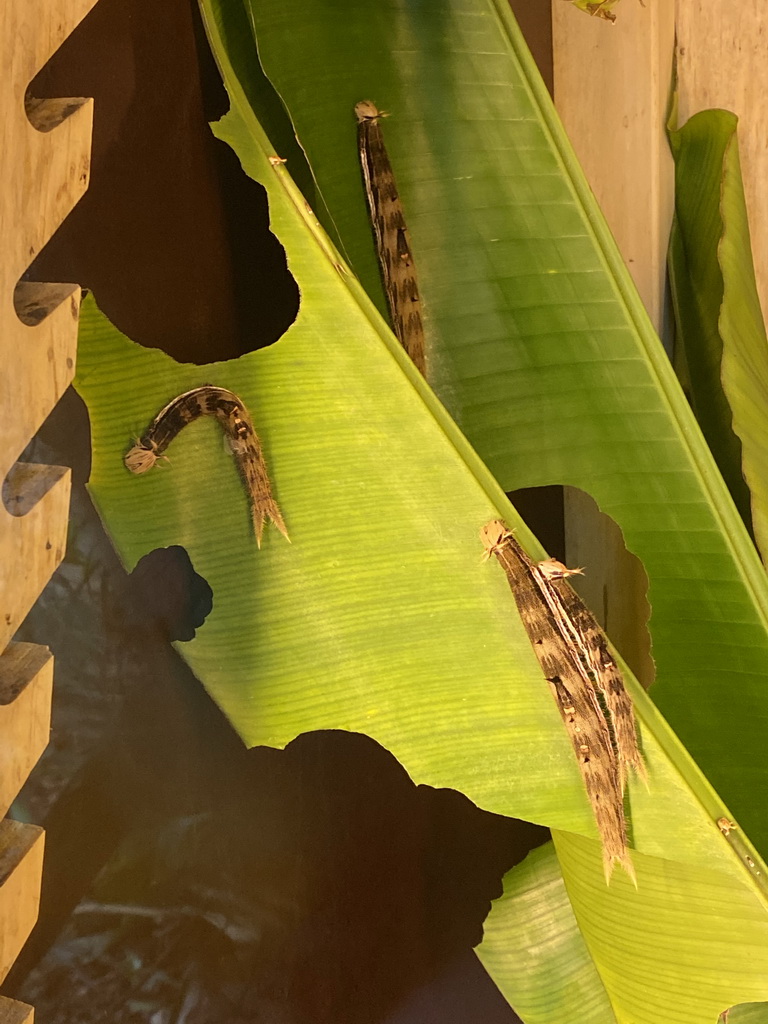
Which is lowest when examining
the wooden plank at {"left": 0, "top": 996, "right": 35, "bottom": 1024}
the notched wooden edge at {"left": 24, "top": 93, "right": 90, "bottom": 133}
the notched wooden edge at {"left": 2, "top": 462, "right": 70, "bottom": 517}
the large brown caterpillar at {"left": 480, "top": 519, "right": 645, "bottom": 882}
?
the wooden plank at {"left": 0, "top": 996, "right": 35, "bottom": 1024}

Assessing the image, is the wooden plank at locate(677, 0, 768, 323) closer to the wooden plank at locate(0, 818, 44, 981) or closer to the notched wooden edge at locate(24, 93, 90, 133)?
the notched wooden edge at locate(24, 93, 90, 133)

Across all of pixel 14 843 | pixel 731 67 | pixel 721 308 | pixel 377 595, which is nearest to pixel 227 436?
pixel 377 595

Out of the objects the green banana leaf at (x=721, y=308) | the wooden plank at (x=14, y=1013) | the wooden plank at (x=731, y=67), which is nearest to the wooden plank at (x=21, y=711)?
the wooden plank at (x=14, y=1013)

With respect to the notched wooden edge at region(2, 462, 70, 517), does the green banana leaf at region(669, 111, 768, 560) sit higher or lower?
lower

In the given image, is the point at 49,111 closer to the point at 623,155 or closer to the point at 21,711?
the point at 21,711

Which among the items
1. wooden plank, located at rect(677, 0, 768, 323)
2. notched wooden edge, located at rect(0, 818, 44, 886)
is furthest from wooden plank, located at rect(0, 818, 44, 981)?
wooden plank, located at rect(677, 0, 768, 323)

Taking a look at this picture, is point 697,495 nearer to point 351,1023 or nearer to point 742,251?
point 742,251
